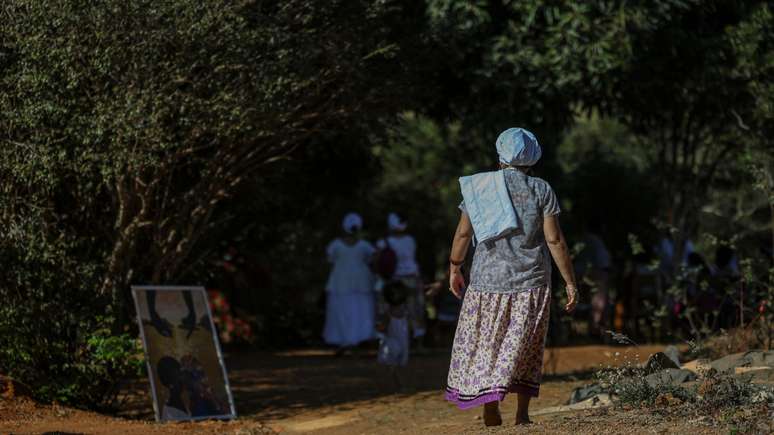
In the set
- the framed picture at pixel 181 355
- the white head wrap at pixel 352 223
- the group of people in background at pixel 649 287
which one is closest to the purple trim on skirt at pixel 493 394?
the framed picture at pixel 181 355

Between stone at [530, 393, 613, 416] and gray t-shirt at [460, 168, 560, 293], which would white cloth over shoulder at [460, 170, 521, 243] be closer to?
gray t-shirt at [460, 168, 560, 293]

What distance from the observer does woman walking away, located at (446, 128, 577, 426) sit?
283 inches

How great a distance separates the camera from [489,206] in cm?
728

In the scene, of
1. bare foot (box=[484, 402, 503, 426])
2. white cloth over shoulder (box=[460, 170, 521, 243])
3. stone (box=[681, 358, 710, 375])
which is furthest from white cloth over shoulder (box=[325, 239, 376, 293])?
bare foot (box=[484, 402, 503, 426])

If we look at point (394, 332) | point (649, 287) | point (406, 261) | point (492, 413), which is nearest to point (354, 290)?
point (406, 261)

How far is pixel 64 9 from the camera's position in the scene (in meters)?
8.31

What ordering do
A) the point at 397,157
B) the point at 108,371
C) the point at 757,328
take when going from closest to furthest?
the point at 108,371, the point at 757,328, the point at 397,157

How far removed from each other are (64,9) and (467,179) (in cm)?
292

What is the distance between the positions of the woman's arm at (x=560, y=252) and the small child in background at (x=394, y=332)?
400 centimetres

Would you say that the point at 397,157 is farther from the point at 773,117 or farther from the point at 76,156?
the point at 76,156

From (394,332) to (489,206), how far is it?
4050mm

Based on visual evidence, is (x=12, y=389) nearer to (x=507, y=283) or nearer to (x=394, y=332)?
(x=394, y=332)

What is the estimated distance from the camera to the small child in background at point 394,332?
36.3ft

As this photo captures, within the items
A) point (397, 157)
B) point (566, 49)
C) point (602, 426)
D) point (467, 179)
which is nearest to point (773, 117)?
point (566, 49)
